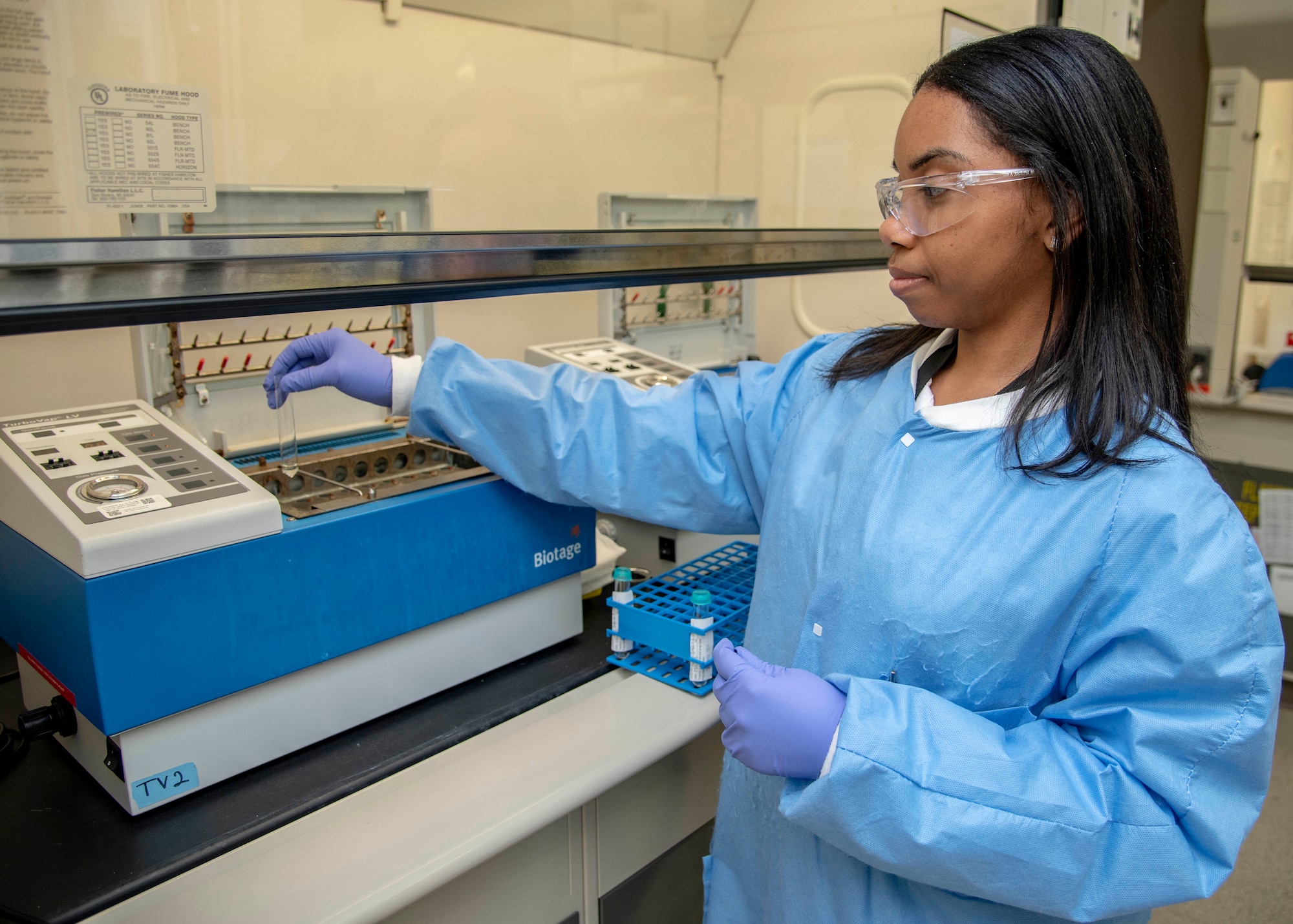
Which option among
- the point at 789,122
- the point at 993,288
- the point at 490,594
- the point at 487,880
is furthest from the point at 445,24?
the point at 487,880

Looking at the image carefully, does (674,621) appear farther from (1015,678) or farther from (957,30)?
(957,30)

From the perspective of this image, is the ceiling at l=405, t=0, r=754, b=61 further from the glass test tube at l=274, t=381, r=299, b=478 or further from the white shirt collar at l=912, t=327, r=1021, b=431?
the white shirt collar at l=912, t=327, r=1021, b=431

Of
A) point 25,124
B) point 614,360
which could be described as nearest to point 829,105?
point 614,360

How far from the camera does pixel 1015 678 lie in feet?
2.92

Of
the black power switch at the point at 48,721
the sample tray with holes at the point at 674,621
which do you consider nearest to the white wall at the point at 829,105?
the sample tray with holes at the point at 674,621

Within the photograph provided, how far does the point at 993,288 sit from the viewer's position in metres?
0.92

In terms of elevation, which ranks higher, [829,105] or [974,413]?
[829,105]

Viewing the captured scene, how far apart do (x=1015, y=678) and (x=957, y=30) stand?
1.81m

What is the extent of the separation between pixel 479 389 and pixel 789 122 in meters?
1.78

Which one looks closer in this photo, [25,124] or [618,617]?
[25,124]

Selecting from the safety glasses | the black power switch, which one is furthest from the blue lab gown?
the black power switch

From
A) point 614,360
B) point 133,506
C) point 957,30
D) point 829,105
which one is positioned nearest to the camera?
point 133,506

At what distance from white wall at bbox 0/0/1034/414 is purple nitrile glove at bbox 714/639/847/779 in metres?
0.73

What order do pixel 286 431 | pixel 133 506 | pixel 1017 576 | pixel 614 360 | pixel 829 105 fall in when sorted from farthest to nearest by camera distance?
pixel 829 105
pixel 614 360
pixel 286 431
pixel 133 506
pixel 1017 576
